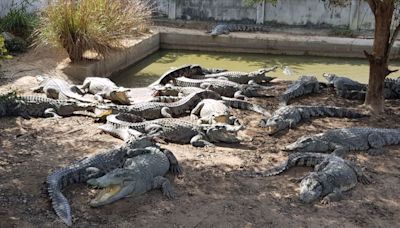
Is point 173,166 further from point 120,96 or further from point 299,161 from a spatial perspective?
point 120,96

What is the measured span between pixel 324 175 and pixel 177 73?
206 inches

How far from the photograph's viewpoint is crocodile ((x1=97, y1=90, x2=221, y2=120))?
6.98m

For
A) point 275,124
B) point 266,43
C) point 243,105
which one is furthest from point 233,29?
point 275,124

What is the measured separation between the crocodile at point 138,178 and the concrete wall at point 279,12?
1038 centimetres

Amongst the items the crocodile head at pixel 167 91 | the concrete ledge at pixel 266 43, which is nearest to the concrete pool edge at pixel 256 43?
the concrete ledge at pixel 266 43

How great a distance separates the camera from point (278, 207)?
Result: 440 cm

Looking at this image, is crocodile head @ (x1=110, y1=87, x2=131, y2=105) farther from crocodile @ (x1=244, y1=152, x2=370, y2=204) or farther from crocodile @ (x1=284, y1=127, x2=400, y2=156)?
crocodile @ (x1=244, y1=152, x2=370, y2=204)

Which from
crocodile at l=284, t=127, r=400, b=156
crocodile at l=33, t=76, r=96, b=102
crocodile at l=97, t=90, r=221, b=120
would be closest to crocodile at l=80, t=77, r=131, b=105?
crocodile at l=33, t=76, r=96, b=102

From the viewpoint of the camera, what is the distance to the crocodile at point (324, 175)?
454cm

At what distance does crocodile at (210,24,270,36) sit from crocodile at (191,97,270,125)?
18.4 feet

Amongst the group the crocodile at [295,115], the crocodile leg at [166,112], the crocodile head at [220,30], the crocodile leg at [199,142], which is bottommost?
the crocodile leg at [199,142]

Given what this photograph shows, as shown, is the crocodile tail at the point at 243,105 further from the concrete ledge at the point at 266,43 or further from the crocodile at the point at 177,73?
the concrete ledge at the point at 266,43

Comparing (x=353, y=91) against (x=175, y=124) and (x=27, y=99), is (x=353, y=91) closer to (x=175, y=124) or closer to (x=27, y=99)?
(x=175, y=124)

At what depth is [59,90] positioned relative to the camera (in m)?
7.68
